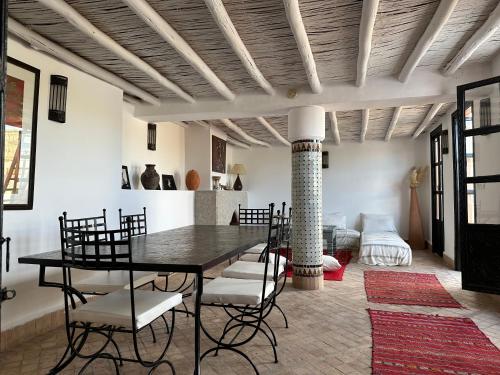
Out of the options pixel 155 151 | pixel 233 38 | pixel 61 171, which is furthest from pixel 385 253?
pixel 61 171

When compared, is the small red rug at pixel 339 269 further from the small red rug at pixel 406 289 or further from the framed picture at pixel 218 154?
the framed picture at pixel 218 154

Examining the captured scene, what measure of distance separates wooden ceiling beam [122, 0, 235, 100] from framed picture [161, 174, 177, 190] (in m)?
2.37

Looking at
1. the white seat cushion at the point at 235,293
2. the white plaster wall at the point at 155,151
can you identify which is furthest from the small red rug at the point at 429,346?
the white plaster wall at the point at 155,151

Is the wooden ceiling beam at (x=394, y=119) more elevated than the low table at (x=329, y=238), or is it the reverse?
the wooden ceiling beam at (x=394, y=119)

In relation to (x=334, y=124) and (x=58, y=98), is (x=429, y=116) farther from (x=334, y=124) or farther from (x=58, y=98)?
(x=58, y=98)

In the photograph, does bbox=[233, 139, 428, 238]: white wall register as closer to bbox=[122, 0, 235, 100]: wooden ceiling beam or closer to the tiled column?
the tiled column

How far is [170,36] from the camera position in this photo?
2.89 metres

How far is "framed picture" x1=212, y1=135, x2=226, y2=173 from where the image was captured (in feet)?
22.8

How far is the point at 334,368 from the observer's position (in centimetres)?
247

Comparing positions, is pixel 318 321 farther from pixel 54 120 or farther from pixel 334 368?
pixel 54 120

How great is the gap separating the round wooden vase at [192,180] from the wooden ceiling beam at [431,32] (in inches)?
153

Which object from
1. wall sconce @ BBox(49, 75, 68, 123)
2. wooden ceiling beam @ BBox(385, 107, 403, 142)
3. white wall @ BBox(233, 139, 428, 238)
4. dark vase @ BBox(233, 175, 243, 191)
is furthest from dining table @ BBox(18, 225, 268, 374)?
white wall @ BBox(233, 139, 428, 238)

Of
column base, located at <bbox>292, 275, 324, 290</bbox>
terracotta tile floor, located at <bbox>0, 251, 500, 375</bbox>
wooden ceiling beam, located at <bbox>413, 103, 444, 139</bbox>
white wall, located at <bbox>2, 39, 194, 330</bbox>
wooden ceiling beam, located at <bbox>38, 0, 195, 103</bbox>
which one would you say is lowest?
terracotta tile floor, located at <bbox>0, 251, 500, 375</bbox>

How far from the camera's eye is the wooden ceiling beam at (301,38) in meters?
2.49
